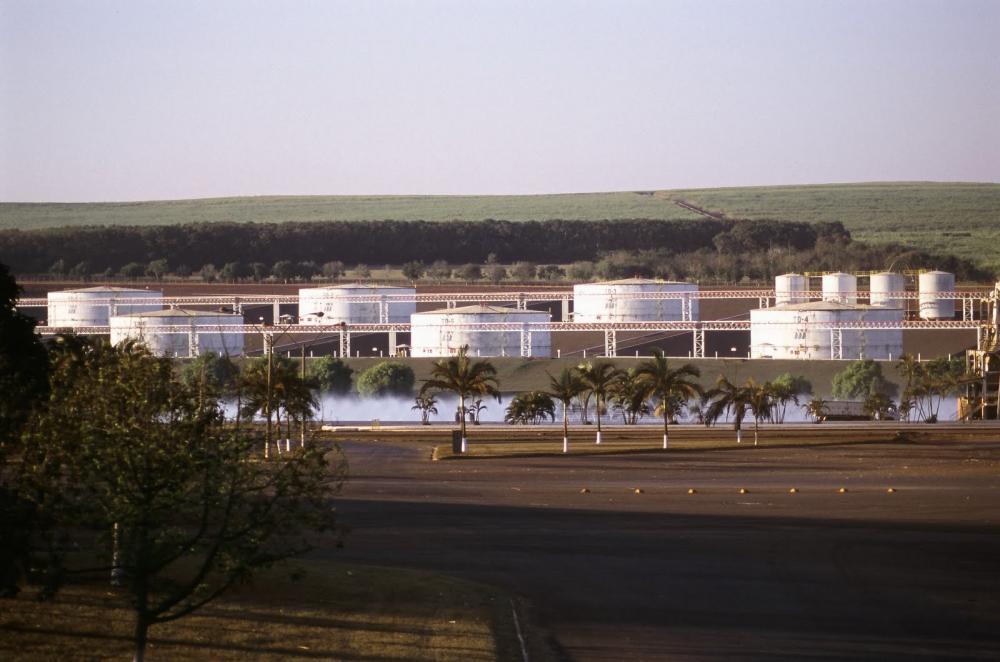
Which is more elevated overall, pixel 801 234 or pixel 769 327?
pixel 801 234

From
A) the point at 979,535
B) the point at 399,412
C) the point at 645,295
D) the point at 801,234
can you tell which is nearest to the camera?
the point at 979,535

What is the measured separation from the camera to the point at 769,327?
9175cm

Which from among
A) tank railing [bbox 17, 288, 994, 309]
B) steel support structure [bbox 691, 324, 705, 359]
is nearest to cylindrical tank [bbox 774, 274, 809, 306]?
tank railing [bbox 17, 288, 994, 309]

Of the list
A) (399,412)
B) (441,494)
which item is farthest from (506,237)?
(441,494)

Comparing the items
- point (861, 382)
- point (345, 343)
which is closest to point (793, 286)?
point (345, 343)

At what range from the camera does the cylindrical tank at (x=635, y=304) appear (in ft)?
351

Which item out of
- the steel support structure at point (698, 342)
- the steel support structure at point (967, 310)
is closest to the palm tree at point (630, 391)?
the steel support structure at point (698, 342)

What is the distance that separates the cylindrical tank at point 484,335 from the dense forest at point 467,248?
2165 inches

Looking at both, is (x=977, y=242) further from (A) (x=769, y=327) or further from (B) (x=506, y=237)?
(A) (x=769, y=327)

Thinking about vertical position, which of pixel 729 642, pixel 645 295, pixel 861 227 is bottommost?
pixel 729 642

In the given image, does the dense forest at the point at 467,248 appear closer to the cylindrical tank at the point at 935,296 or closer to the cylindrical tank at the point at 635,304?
the cylindrical tank at the point at 935,296

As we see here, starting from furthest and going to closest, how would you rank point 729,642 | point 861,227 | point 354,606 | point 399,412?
point 861,227 → point 399,412 → point 354,606 → point 729,642

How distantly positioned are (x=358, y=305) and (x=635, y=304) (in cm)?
2091

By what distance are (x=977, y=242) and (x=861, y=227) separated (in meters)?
22.7
